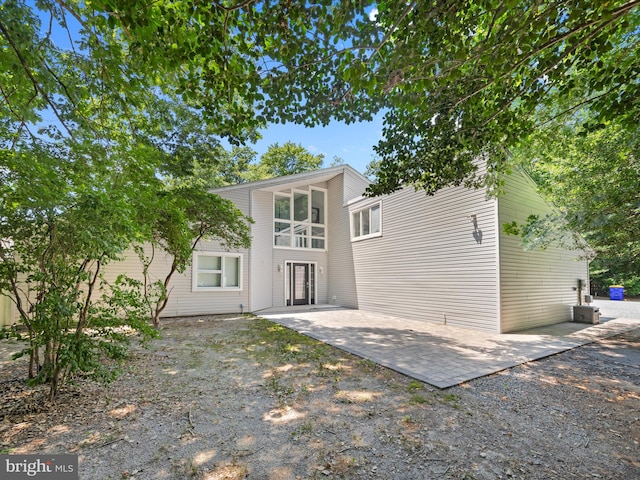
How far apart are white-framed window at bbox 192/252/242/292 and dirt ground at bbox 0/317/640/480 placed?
5716 millimetres

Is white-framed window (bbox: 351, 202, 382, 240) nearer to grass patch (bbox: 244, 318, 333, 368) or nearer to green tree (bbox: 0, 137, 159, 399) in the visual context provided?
grass patch (bbox: 244, 318, 333, 368)

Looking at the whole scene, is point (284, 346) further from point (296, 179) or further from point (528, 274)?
point (296, 179)

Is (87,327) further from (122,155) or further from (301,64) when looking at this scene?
(301,64)

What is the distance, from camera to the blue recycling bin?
16000 millimetres

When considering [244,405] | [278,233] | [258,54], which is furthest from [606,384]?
[278,233]

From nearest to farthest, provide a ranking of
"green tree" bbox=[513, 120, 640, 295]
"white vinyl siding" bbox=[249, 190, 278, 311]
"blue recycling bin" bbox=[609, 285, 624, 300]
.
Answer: "green tree" bbox=[513, 120, 640, 295], "white vinyl siding" bbox=[249, 190, 278, 311], "blue recycling bin" bbox=[609, 285, 624, 300]

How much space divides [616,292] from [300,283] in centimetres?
1779

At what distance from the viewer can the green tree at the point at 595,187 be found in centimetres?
456

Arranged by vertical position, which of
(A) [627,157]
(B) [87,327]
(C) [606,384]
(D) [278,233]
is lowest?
(C) [606,384]

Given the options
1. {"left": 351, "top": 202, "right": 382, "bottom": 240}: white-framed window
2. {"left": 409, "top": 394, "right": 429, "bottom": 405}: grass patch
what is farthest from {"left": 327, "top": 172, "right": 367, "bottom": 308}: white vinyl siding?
{"left": 409, "top": 394, "right": 429, "bottom": 405}: grass patch

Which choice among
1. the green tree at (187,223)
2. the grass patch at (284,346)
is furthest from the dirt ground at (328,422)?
the green tree at (187,223)

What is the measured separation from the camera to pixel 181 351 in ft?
17.8

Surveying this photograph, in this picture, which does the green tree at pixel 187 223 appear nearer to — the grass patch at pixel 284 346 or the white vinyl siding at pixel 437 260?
the grass patch at pixel 284 346

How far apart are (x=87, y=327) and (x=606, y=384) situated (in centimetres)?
650
